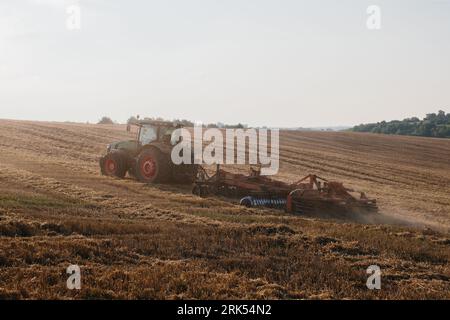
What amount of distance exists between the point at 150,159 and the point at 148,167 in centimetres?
25

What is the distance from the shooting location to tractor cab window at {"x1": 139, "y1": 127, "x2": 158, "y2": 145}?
17202 millimetres

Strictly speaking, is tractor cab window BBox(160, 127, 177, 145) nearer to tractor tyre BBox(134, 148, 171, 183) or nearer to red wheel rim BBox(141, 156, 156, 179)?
tractor tyre BBox(134, 148, 171, 183)

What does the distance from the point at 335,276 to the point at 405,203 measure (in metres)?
9.99

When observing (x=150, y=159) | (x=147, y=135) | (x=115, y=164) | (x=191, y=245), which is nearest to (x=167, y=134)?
(x=147, y=135)

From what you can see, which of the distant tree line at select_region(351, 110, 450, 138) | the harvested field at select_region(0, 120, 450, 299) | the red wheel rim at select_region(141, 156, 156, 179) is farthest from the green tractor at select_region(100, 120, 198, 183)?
the distant tree line at select_region(351, 110, 450, 138)

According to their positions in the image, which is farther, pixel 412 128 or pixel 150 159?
pixel 412 128

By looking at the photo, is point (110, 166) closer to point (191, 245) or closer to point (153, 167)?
point (153, 167)

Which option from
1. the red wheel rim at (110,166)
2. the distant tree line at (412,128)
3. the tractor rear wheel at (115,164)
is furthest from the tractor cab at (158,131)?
the distant tree line at (412,128)

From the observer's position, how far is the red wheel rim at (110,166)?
17734 mm

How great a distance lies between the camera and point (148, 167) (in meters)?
16.6

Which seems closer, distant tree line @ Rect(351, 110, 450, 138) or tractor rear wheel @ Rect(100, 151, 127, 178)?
tractor rear wheel @ Rect(100, 151, 127, 178)

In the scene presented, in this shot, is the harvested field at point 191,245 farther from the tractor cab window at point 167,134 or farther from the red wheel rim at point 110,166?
the tractor cab window at point 167,134
